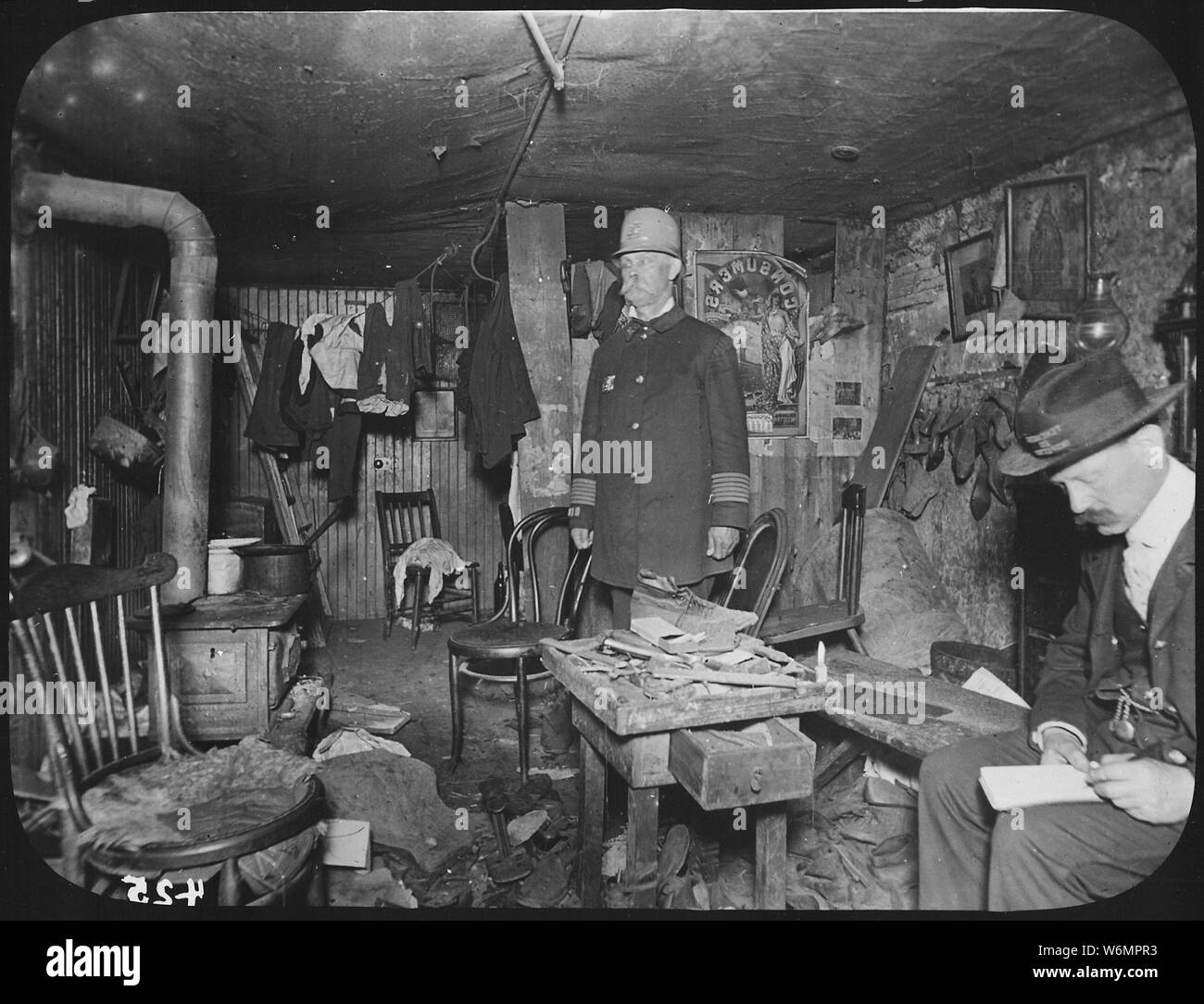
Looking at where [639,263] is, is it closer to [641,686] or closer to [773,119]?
[773,119]

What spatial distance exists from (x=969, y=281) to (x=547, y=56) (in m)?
2.87

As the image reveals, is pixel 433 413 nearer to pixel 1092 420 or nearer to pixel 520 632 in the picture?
pixel 520 632

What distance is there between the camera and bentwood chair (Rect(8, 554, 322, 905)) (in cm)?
201

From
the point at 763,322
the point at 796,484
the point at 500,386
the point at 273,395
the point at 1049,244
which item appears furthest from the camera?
the point at 273,395

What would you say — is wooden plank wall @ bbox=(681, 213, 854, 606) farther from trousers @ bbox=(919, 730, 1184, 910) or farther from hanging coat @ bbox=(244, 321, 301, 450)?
hanging coat @ bbox=(244, 321, 301, 450)

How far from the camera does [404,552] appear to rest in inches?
269

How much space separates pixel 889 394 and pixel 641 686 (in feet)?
12.5

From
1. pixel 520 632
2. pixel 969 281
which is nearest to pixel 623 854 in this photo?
pixel 520 632

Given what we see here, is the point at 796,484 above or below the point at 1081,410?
below

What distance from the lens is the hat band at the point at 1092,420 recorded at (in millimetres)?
2084

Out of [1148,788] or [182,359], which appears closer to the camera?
[1148,788]

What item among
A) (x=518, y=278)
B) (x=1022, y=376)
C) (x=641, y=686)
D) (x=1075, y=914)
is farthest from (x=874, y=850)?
(x=518, y=278)

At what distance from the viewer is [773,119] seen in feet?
12.0

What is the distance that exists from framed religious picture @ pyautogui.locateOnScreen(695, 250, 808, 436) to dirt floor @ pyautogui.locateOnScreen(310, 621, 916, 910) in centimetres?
238
